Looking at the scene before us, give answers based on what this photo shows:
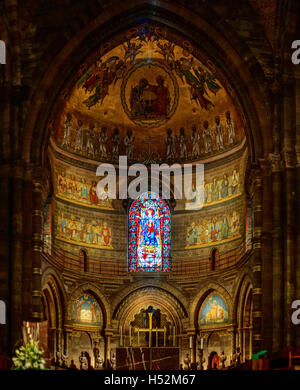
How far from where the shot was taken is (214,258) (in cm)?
4272

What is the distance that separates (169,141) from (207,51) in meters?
8.10

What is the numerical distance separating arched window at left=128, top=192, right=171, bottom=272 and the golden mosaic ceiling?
2.03 m

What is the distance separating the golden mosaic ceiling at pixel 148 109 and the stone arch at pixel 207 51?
130 inches

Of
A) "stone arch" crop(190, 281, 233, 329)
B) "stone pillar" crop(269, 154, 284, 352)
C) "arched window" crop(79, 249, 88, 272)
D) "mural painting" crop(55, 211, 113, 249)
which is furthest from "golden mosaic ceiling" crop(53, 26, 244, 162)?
"stone pillar" crop(269, 154, 284, 352)

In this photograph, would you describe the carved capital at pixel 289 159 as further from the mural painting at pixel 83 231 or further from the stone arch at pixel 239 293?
the mural painting at pixel 83 231

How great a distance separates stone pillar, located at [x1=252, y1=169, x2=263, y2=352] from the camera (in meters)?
34.5

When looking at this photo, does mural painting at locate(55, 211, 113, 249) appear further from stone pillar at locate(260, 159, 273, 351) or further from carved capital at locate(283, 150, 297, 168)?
carved capital at locate(283, 150, 297, 168)

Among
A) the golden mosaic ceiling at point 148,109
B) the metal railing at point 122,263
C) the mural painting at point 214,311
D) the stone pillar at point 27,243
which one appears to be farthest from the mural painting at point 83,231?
the stone pillar at point 27,243

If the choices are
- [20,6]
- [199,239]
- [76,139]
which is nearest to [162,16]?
[20,6]

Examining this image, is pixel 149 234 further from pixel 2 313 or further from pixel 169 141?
pixel 2 313

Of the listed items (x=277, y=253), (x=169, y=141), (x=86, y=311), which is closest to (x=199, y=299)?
(x=86, y=311)

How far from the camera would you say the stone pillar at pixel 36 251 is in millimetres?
35156

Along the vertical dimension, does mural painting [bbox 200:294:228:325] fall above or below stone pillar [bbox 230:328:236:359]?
above

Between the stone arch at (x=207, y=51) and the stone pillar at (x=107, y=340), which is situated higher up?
the stone arch at (x=207, y=51)
